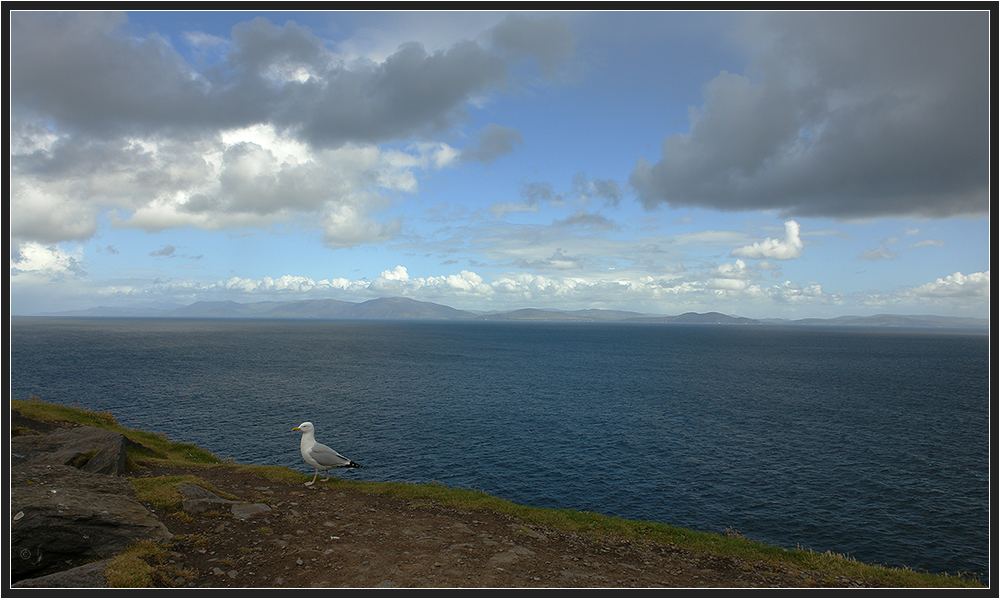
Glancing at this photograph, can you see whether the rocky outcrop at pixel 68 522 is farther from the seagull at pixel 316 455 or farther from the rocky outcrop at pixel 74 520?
the seagull at pixel 316 455

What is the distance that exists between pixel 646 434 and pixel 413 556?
4455 centimetres

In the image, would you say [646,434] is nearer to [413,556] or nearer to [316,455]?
[316,455]

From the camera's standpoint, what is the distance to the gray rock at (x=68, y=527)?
1109 cm

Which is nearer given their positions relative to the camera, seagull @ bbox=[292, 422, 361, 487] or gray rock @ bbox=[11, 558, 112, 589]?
gray rock @ bbox=[11, 558, 112, 589]

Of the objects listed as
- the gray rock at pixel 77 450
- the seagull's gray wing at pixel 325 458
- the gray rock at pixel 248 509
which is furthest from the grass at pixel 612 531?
the gray rock at pixel 77 450

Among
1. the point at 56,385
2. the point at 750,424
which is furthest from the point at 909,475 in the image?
the point at 56,385

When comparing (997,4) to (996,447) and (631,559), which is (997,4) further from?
(631,559)

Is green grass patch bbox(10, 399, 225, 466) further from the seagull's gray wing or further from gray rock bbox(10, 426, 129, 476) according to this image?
the seagull's gray wing

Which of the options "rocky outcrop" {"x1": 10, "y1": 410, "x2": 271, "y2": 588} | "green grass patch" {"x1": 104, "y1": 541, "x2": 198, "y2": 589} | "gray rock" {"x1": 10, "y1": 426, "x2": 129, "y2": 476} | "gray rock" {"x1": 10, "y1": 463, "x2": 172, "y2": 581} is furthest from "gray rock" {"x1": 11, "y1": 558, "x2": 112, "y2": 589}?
"gray rock" {"x1": 10, "y1": 426, "x2": 129, "y2": 476}

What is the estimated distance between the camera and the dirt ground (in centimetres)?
1184

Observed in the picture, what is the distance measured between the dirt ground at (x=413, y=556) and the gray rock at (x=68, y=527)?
1270mm

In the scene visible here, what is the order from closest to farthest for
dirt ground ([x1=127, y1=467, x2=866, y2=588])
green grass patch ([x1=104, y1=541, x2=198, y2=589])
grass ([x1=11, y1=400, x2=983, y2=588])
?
green grass patch ([x1=104, y1=541, x2=198, y2=589])
dirt ground ([x1=127, y1=467, x2=866, y2=588])
grass ([x1=11, y1=400, x2=983, y2=588])

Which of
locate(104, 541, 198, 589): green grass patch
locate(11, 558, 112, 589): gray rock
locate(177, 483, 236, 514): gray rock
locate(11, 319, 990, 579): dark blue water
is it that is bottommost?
locate(11, 319, 990, 579): dark blue water

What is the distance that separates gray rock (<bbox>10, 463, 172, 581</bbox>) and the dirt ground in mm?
1270
